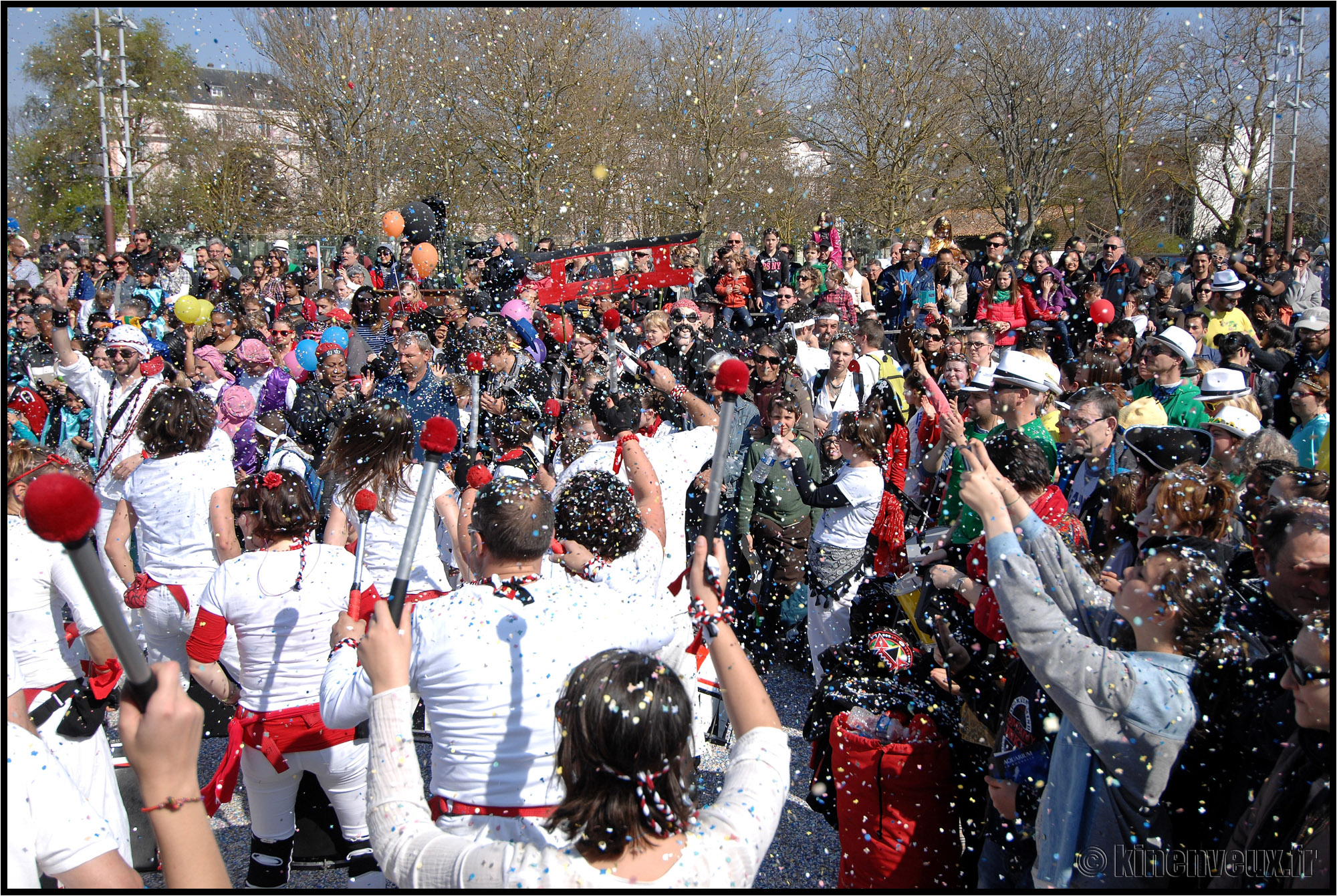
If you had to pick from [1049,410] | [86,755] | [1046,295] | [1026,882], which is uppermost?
[1046,295]

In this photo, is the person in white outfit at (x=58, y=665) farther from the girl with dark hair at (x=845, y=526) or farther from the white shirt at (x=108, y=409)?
the girl with dark hair at (x=845, y=526)

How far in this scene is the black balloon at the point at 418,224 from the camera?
13594 millimetres

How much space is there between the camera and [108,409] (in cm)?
601

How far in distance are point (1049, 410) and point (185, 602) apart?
4660 millimetres

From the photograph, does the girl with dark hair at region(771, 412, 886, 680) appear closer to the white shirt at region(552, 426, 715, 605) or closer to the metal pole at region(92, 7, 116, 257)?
the white shirt at region(552, 426, 715, 605)

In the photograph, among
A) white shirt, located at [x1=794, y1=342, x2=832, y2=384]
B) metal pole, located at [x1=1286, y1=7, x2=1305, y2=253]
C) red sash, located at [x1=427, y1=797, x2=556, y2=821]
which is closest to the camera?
red sash, located at [x1=427, y1=797, x2=556, y2=821]

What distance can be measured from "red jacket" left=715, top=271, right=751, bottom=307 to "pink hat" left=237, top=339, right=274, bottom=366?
5.86m

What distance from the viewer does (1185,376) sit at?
5.80 meters

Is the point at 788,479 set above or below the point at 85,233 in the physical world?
below

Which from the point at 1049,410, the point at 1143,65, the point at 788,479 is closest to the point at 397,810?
the point at 788,479

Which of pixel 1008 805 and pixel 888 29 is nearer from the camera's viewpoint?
pixel 1008 805

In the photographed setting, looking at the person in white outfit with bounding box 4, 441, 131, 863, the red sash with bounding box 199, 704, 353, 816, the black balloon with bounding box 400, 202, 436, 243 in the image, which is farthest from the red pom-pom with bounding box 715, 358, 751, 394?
the black balloon with bounding box 400, 202, 436, 243

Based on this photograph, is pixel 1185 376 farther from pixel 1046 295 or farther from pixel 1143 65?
pixel 1143 65

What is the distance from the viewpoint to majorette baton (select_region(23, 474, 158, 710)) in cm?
138
